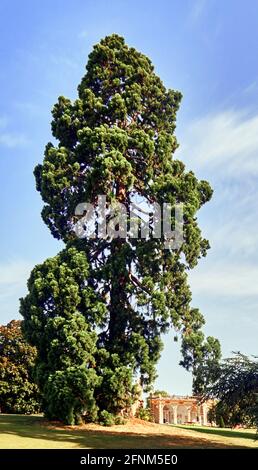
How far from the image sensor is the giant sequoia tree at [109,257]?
2139 centimetres

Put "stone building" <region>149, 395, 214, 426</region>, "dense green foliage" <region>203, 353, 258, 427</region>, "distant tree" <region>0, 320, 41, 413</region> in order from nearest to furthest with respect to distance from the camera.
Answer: "dense green foliage" <region>203, 353, 258, 427</region>
"distant tree" <region>0, 320, 41, 413</region>
"stone building" <region>149, 395, 214, 426</region>

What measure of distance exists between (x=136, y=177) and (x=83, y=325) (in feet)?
30.4

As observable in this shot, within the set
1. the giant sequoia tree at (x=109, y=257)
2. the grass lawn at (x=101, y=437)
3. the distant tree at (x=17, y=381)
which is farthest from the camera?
the distant tree at (x=17, y=381)

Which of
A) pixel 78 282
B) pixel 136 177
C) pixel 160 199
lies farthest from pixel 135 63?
pixel 78 282

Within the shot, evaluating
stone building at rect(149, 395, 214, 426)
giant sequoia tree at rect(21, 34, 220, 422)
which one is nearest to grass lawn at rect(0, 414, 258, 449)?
giant sequoia tree at rect(21, 34, 220, 422)

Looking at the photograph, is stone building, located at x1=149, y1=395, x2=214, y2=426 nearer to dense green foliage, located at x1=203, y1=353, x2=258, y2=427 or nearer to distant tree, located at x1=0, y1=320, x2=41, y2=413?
distant tree, located at x1=0, y1=320, x2=41, y2=413

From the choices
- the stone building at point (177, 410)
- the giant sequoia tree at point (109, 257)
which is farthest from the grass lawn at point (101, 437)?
the stone building at point (177, 410)

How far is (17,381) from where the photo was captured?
1437 inches

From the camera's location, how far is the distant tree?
3622cm

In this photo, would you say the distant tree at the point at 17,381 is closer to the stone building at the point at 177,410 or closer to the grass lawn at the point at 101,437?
the grass lawn at the point at 101,437

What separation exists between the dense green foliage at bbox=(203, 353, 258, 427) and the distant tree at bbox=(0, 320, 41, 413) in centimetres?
2044

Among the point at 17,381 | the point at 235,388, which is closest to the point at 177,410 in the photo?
the point at 17,381

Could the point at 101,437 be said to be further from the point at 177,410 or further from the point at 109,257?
the point at 177,410

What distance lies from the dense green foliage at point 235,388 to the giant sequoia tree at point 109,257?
428cm
